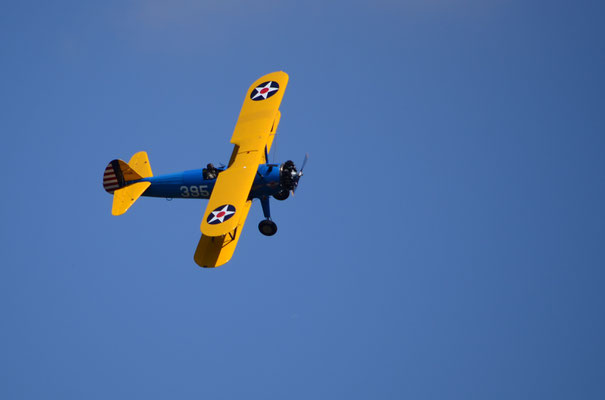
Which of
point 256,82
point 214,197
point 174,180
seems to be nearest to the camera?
point 214,197

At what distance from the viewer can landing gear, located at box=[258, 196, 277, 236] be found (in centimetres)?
Result: 3134

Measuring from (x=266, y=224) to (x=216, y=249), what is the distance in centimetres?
206

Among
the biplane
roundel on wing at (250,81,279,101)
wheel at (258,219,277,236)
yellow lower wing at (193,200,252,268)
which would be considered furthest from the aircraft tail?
roundel on wing at (250,81,279,101)

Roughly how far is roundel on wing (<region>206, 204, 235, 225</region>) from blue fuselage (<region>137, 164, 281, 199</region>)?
220cm

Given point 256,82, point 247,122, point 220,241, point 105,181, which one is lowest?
point 220,241

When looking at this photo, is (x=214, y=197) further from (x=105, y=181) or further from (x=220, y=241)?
(x=105, y=181)

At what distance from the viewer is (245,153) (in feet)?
102

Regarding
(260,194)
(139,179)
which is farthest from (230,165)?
(139,179)

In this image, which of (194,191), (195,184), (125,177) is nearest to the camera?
(195,184)

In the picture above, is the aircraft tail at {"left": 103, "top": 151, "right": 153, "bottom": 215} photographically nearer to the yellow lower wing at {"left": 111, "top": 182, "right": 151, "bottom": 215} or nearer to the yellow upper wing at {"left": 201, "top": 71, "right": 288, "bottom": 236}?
the yellow lower wing at {"left": 111, "top": 182, "right": 151, "bottom": 215}

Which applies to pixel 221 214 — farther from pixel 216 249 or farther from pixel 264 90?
pixel 264 90

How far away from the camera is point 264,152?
32.1 meters

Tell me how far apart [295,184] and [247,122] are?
2.73 m

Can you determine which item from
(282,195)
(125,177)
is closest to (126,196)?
(125,177)
